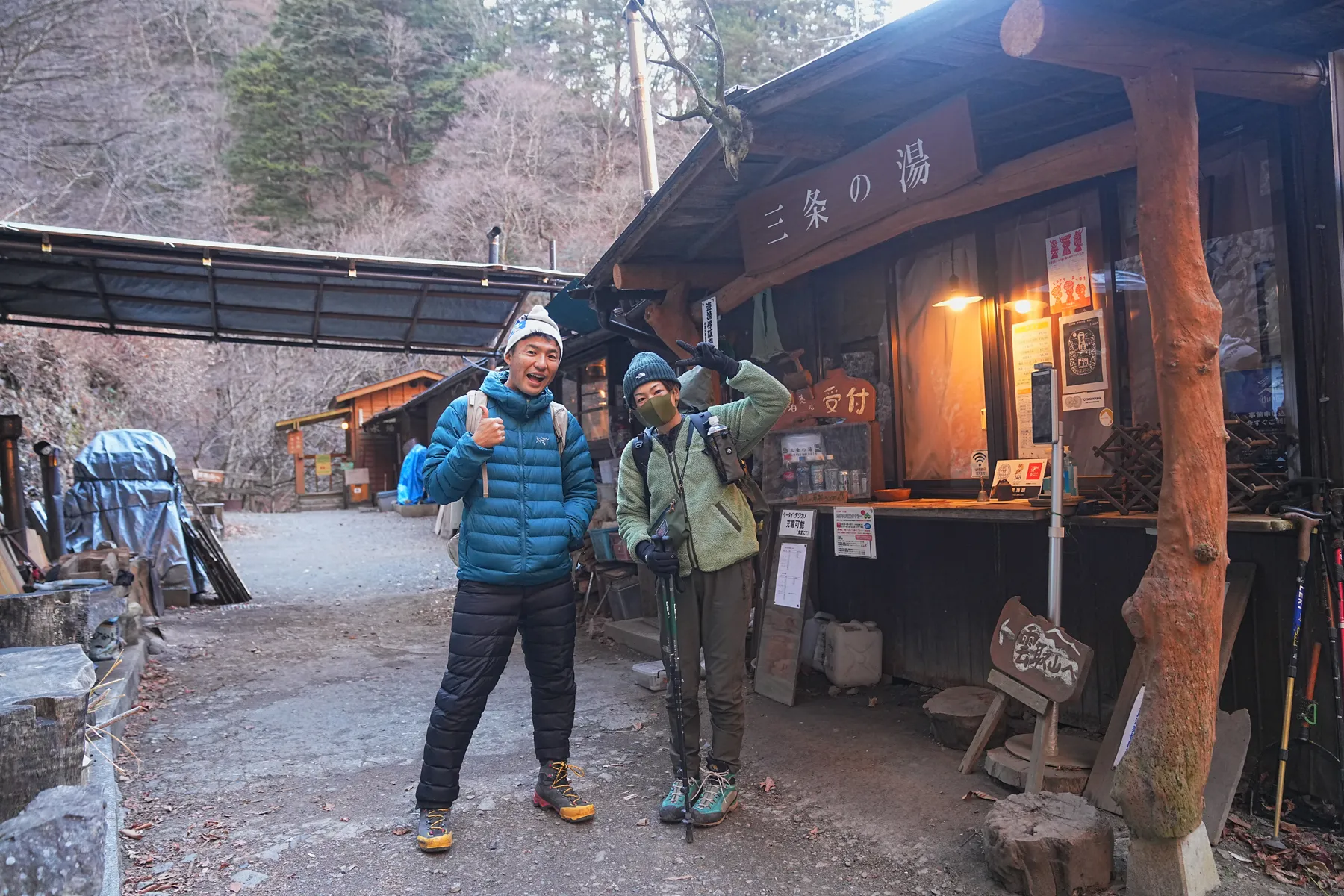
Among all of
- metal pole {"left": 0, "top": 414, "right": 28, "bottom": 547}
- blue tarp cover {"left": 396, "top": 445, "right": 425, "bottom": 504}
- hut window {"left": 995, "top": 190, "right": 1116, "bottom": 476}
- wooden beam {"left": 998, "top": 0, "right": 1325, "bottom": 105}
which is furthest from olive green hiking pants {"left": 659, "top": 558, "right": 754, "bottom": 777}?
blue tarp cover {"left": 396, "top": 445, "right": 425, "bottom": 504}

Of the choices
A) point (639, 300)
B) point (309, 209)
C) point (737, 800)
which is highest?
point (309, 209)

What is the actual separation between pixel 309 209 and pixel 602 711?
110ft

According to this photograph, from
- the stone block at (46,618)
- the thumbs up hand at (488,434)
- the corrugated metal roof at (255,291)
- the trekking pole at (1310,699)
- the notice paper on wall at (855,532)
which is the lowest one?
the trekking pole at (1310,699)

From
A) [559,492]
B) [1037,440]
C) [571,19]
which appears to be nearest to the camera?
[559,492]

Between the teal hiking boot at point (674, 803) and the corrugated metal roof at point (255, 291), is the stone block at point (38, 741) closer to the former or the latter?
the teal hiking boot at point (674, 803)

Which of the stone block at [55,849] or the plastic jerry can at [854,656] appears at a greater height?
the stone block at [55,849]

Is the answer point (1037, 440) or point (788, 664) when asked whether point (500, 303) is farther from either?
point (1037, 440)

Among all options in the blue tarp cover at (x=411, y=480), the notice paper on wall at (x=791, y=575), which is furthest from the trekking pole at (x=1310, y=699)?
the blue tarp cover at (x=411, y=480)

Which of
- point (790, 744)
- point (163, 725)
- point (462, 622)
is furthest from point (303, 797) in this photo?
point (790, 744)

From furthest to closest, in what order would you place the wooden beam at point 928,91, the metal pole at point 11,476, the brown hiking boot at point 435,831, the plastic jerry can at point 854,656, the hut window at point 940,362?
the metal pole at point 11,476 < the plastic jerry can at point 854,656 < the hut window at point 940,362 < the wooden beam at point 928,91 < the brown hiking boot at point 435,831

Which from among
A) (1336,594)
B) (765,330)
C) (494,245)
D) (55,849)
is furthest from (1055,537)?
(494,245)

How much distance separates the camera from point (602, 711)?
20.0ft

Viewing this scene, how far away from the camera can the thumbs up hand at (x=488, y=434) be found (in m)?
3.96

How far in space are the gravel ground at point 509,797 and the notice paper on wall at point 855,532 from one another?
1.15 metres
